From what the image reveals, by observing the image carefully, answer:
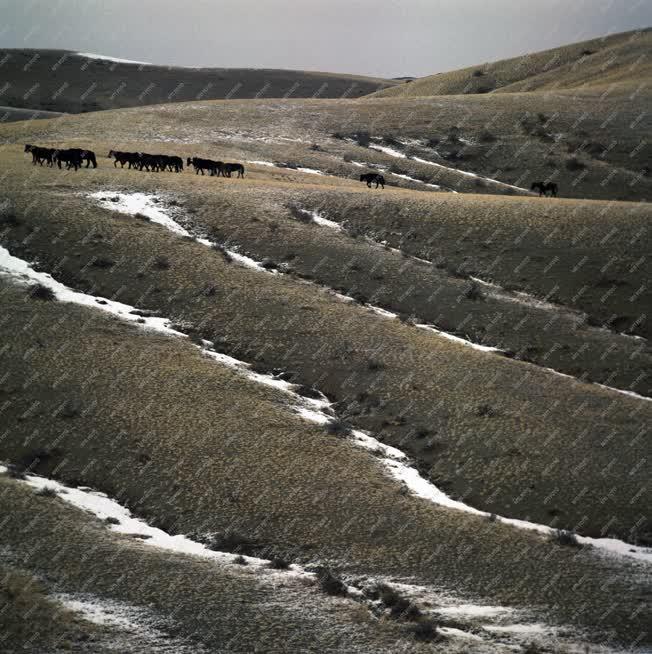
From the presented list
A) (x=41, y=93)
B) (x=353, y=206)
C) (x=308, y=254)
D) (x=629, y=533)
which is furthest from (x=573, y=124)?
(x=41, y=93)

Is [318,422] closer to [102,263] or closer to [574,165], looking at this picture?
[102,263]

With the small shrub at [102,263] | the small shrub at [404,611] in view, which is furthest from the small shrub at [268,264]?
the small shrub at [404,611]

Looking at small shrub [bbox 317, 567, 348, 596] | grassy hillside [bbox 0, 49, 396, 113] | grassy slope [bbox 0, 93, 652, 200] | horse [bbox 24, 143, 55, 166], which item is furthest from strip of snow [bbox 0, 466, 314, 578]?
→ grassy hillside [bbox 0, 49, 396, 113]

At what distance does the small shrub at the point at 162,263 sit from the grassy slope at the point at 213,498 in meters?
6.14

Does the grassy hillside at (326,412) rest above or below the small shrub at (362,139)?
below

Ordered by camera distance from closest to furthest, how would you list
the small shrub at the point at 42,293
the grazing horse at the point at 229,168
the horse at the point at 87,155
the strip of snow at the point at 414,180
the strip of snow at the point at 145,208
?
the small shrub at the point at 42,293 → the strip of snow at the point at 145,208 → the horse at the point at 87,155 → the grazing horse at the point at 229,168 → the strip of snow at the point at 414,180

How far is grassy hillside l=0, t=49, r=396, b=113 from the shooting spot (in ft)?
419

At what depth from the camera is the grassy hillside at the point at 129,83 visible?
12775cm

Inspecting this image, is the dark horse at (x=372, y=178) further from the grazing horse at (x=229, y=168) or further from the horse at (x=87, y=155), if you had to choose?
the horse at (x=87, y=155)

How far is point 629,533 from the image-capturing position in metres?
26.1

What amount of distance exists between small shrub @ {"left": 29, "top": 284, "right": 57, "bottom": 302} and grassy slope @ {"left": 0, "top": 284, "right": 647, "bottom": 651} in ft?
3.89

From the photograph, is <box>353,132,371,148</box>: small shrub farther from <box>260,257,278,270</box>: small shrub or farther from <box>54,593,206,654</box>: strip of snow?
<box>54,593,206,654</box>: strip of snow

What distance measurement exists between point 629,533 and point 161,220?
91.9ft

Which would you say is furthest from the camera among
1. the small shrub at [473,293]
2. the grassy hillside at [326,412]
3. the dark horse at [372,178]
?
the dark horse at [372,178]
